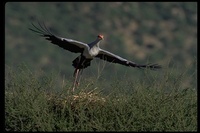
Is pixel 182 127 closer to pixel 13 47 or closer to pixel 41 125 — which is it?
pixel 41 125

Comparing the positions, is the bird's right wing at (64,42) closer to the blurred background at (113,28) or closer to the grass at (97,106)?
the grass at (97,106)

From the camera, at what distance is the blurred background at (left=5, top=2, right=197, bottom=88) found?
40.2 meters

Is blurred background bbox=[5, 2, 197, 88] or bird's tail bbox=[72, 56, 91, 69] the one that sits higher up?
blurred background bbox=[5, 2, 197, 88]

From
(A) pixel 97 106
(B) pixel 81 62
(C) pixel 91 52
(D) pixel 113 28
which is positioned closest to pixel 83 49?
(C) pixel 91 52

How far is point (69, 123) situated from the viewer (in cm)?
895

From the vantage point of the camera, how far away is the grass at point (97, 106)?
896 centimetres

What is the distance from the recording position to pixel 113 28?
1784 inches

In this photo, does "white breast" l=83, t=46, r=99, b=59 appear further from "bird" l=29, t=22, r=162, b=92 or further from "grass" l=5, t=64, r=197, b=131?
"grass" l=5, t=64, r=197, b=131

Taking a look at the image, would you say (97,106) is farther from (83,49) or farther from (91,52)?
(83,49)

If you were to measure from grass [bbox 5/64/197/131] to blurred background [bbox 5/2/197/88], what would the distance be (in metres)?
28.1

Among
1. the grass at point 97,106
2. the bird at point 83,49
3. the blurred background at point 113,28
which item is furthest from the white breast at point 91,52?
the blurred background at point 113,28

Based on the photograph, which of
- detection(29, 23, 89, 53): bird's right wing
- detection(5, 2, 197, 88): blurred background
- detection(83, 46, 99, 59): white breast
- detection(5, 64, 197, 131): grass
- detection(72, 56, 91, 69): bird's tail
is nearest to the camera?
detection(5, 64, 197, 131): grass

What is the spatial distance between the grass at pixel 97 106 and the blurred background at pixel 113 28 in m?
28.1

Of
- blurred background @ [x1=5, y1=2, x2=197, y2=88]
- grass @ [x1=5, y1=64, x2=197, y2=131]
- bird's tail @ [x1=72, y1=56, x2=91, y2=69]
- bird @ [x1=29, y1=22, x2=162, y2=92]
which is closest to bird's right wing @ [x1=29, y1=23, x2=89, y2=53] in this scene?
bird @ [x1=29, y1=22, x2=162, y2=92]
